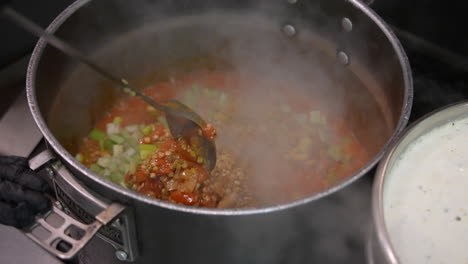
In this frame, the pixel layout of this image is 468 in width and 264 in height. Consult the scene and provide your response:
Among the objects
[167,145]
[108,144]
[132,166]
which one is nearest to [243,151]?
[167,145]

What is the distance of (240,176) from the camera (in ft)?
5.09

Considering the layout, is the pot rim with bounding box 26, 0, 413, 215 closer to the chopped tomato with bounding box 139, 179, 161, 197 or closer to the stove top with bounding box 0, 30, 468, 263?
the stove top with bounding box 0, 30, 468, 263

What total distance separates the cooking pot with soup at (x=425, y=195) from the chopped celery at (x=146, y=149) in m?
0.92

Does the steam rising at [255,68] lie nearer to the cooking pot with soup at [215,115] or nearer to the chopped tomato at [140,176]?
the cooking pot with soup at [215,115]

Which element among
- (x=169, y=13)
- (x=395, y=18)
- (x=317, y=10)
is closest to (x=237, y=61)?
(x=169, y=13)

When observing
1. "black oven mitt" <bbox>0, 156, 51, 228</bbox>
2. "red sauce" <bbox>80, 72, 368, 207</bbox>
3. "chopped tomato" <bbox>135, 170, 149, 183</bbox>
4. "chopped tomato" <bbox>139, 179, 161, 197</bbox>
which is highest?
"black oven mitt" <bbox>0, 156, 51, 228</bbox>

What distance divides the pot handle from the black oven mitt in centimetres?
2

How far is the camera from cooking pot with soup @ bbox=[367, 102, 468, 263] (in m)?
0.82

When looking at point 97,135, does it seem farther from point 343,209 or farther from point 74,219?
point 343,209

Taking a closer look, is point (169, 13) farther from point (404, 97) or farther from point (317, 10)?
point (404, 97)

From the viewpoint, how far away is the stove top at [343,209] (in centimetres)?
111

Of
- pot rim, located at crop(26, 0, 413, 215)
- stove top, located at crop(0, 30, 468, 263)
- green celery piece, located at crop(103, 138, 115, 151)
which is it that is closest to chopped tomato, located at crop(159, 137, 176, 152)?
green celery piece, located at crop(103, 138, 115, 151)

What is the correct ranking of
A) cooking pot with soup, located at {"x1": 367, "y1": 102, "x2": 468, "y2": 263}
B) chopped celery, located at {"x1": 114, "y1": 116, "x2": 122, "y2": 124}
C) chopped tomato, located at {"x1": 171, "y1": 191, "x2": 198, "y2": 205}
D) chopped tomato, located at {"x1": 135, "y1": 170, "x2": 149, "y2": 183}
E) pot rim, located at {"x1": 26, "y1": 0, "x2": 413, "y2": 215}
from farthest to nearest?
chopped celery, located at {"x1": 114, "y1": 116, "x2": 122, "y2": 124} → chopped tomato, located at {"x1": 135, "y1": 170, "x2": 149, "y2": 183} → chopped tomato, located at {"x1": 171, "y1": 191, "x2": 198, "y2": 205} → pot rim, located at {"x1": 26, "y1": 0, "x2": 413, "y2": 215} → cooking pot with soup, located at {"x1": 367, "y1": 102, "x2": 468, "y2": 263}

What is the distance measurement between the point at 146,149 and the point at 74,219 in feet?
2.10
